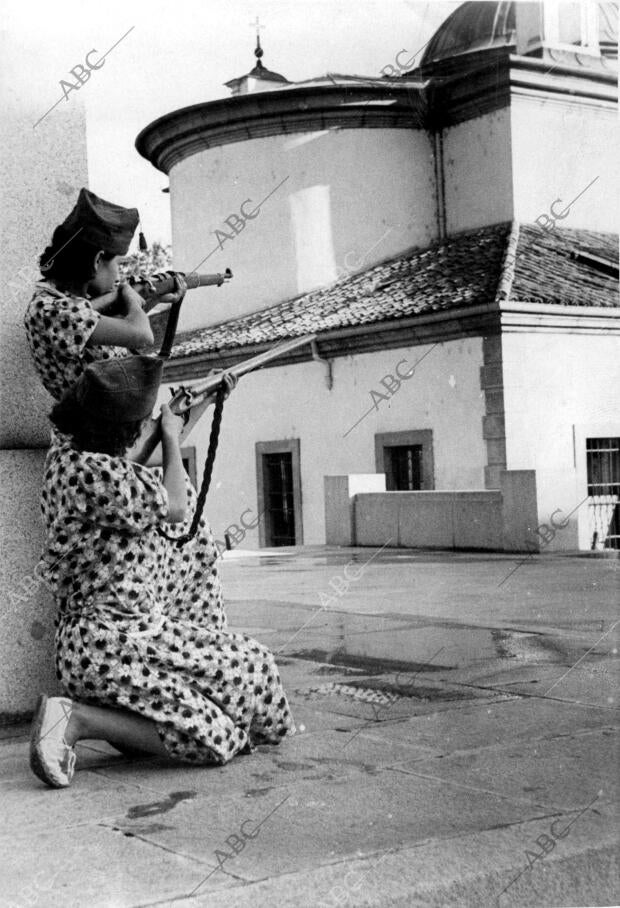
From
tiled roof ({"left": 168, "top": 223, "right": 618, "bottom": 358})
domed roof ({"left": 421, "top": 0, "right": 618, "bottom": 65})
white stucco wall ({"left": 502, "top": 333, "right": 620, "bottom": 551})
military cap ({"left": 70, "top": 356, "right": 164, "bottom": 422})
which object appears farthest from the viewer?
domed roof ({"left": 421, "top": 0, "right": 618, "bottom": 65})

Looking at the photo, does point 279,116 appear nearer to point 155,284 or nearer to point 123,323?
point 155,284

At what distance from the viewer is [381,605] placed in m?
8.46

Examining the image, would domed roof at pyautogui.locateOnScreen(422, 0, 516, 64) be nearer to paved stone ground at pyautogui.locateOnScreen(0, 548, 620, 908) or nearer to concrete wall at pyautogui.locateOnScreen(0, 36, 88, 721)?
paved stone ground at pyautogui.locateOnScreen(0, 548, 620, 908)

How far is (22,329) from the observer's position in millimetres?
4477

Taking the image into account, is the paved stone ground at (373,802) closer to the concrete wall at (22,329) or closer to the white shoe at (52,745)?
the white shoe at (52,745)

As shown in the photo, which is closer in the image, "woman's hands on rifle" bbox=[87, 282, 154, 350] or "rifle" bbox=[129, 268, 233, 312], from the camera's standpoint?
"woman's hands on rifle" bbox=[87, 282, 154, 350]

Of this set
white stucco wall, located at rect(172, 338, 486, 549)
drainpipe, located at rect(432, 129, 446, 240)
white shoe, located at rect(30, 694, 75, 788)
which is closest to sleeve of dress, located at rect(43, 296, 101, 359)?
white shoe, located at rect(30, 694, 75, 788)

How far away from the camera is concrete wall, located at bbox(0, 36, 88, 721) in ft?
14.3

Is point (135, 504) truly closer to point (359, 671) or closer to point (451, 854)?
point (451, 854)

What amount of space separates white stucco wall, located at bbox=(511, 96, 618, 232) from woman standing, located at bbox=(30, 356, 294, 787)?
18.6 m

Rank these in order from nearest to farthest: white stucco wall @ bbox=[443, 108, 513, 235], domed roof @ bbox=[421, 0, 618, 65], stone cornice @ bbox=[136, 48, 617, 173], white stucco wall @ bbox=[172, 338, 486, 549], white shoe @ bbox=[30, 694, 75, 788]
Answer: white shoe @ bbox=[30, 694, 75, 788] → white stucco wall @ bbox=[172, 338, 486, 549] → stone cornice @ bbox=[136, 48, 617, 173] → white stucco wall @ bbox=[443, 108, 513, 235] → domed roof @ bbox=[421, 0, 618, 65]

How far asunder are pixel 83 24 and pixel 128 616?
2068 mm

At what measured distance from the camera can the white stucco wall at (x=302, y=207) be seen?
80.2 ft

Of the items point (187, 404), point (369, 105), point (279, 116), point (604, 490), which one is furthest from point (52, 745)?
point (279, 116)
